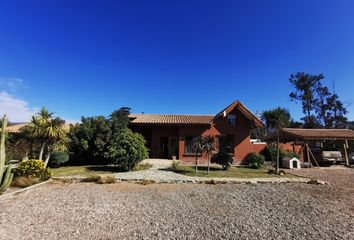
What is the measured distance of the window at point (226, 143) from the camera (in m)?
23.8

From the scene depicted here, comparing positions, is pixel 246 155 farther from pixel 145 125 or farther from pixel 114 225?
pixel 114 225

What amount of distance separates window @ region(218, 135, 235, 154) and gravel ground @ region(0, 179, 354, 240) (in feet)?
38.8

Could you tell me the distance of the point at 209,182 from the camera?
527 inches

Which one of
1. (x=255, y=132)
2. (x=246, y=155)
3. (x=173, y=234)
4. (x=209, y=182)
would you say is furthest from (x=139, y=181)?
(x=255, y=132)

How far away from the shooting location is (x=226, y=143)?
941 inches

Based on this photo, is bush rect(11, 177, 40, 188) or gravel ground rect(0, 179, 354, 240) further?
bush rect(11, 177, 40, 188)

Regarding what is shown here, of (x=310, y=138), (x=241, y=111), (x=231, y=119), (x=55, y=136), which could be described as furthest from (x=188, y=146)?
(x=310, y=138)

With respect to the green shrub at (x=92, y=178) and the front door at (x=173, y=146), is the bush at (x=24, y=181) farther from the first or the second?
the front door at (x=173, y=146)

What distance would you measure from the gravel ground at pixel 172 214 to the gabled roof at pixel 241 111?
39.7ft

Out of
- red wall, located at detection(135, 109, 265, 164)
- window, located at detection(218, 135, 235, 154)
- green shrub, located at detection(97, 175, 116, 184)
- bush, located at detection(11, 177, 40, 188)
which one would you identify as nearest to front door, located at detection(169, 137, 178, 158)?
red wall, located at detection(135, 109, 265, 164)

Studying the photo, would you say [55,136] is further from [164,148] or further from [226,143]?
[226,143]

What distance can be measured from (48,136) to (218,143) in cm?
1586

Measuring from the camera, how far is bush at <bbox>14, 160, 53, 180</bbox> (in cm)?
1321

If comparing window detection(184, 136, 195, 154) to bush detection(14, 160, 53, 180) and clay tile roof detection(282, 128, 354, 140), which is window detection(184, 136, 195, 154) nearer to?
clay tile roof detection(282, 128, 354, 140)
